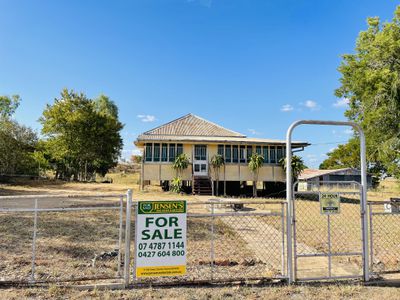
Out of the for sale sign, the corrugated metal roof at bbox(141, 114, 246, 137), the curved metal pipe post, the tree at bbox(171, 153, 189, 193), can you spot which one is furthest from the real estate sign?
the corrugated metal roof at bbox(141, 114, 246, 137)

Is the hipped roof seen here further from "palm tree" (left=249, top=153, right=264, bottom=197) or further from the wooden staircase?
the wooden staircase

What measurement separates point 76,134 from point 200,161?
1774 cm

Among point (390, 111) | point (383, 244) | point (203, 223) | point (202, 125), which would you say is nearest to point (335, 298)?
point (383, 244)

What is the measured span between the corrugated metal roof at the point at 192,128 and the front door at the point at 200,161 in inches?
133

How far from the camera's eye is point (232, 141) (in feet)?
64.6

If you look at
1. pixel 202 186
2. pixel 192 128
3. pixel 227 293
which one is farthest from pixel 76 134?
pixel 227 293

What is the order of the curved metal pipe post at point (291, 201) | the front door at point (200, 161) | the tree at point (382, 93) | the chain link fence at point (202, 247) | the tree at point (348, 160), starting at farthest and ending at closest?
the tree at point (348, 160)
the front door at point (200, 161)
the tree at point (382, 93)
the chain link fence at point (202, 247)
the curved metal pipe post at point (291, 201)

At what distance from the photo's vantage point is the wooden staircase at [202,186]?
1942cm

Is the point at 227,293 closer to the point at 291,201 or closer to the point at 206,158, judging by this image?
the point at 291,201

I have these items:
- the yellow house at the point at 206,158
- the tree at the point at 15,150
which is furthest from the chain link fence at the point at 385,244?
the tree at the point at 15,150

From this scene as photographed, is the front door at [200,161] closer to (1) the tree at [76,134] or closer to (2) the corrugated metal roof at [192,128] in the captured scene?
(2) the corrugated metal roof at [192,128]

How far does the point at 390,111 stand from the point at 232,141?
977 cm

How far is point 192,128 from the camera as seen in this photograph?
24.4 meters

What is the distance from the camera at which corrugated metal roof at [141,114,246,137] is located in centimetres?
2298
